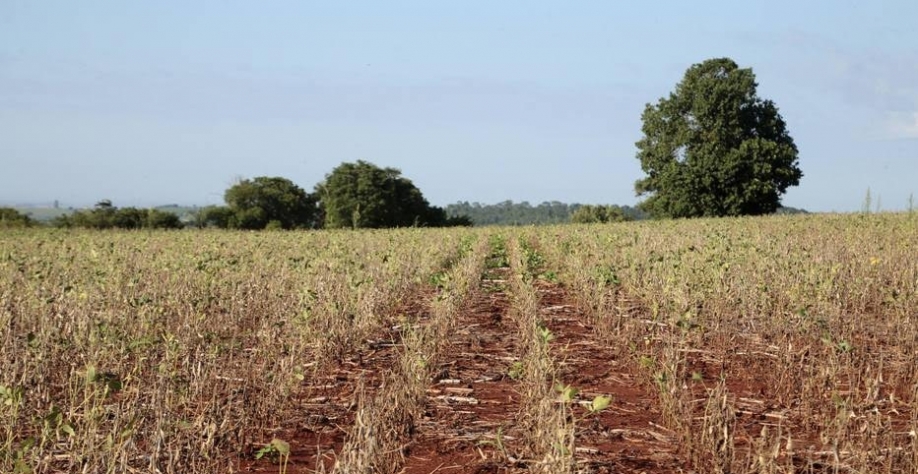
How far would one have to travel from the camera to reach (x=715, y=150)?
4472cm

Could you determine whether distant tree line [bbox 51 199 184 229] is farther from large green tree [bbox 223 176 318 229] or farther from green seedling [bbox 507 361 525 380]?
green seedling [bbox 507 361 525 380]

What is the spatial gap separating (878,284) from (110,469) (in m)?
9.68

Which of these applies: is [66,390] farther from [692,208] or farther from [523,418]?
[692,208]

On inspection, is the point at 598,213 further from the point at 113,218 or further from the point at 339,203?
the point at 113,218

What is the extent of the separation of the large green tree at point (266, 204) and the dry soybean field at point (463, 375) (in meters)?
59.7

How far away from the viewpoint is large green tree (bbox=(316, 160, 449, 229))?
7231 centimetres

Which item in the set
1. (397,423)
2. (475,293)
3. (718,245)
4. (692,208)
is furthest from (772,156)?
(397,423)

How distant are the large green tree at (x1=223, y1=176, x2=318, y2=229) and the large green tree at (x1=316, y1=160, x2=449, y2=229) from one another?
2604 mm

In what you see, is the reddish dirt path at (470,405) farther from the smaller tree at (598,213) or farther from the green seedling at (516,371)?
the smaller tree at (598,213)

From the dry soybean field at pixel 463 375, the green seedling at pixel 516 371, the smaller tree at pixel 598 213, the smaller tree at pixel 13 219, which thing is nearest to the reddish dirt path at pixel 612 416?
Answer: the dry soybean field at pixel 463 375

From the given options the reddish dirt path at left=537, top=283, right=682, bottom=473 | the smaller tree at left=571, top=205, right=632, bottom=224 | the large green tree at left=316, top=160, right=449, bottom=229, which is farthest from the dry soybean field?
the smaller tree at left=571, top=205, right=632, bottom=224

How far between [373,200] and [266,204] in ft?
32.8

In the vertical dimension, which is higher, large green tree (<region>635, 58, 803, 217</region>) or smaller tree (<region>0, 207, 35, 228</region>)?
large green tree (<region>635, 58, 803, 217</region>)

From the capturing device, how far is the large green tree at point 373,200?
72312 millimetres
